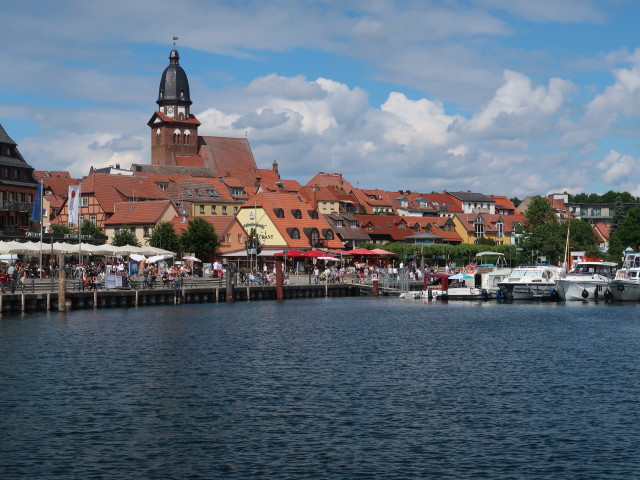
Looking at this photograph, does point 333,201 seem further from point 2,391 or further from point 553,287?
point 2,391

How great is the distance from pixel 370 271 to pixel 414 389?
3114 inches

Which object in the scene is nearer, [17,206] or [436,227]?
[17,206]

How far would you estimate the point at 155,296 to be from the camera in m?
80.2

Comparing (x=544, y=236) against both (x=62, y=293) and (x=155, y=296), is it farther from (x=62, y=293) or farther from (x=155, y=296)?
(x=62, y=293)

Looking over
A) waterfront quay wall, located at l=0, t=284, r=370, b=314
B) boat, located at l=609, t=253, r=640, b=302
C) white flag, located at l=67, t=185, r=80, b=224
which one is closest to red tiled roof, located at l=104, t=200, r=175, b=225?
waterfront quay wall, located at l=0, t=284, r=370, b=314

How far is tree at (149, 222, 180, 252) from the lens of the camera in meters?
131

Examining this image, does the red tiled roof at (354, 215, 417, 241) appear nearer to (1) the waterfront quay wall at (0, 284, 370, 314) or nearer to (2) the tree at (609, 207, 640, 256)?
(2) the tree at (609, 207, 640, 256)

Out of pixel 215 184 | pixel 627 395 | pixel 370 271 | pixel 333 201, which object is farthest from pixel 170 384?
pixel 333 201

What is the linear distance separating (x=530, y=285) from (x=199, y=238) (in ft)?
178

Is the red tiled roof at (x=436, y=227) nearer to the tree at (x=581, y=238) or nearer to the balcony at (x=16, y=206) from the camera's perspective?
the tree at (x=581, y=238)

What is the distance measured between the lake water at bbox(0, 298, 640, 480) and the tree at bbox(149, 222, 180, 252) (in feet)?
225

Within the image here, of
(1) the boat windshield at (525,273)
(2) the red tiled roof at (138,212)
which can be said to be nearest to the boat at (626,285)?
(1) the boat windshield at (525,273)

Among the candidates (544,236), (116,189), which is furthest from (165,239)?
(544,236)

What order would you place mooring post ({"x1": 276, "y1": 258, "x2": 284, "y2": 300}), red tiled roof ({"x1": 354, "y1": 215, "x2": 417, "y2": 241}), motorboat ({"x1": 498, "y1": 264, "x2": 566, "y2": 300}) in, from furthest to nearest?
red tiled roof ({"x1": 354, "y1": 215, "x2": 417, "y2": 241})
mooring post ({"x1": 276, "y1": 258, "x2": 284, "y2": 300})
motorboat ({"x1": 498, "y1": 264, "x2": 566, "y2": 300})
